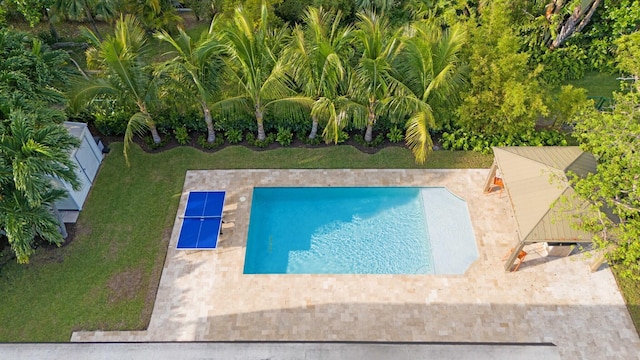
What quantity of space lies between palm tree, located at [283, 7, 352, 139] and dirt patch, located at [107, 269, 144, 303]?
8.88 metres

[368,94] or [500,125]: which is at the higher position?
[368,94]

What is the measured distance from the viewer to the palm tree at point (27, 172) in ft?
38.1

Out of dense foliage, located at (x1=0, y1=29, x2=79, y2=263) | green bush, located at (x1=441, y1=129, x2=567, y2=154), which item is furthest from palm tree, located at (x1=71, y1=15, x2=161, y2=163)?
green bush, located at (x1=441, y1=129, x2=567, y2=154)

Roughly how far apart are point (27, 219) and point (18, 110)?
3.25 metres

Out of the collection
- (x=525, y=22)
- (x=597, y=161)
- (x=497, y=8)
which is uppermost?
(x=497, y=8)

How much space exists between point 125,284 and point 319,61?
35.2 ft

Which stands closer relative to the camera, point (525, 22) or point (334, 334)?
point (334, 334)

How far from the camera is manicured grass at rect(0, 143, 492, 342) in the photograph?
13805mm

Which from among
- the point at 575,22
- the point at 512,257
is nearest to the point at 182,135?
the point at 512,257

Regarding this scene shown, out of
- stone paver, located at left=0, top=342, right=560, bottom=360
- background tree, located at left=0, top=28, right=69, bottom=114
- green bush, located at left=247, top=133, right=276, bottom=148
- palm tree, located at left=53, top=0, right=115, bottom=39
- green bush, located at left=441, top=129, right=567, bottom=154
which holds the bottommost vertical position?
green bush, located at left=247, top=133, right=276, bottom=148

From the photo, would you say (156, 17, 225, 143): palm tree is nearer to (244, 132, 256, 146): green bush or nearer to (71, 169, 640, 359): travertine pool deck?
(244, 132, 256, 146): green bush

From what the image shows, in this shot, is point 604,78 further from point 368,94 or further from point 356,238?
point 356,238

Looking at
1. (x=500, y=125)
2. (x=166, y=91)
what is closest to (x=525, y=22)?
(x=500, y=125)

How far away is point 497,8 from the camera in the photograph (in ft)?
55.6
